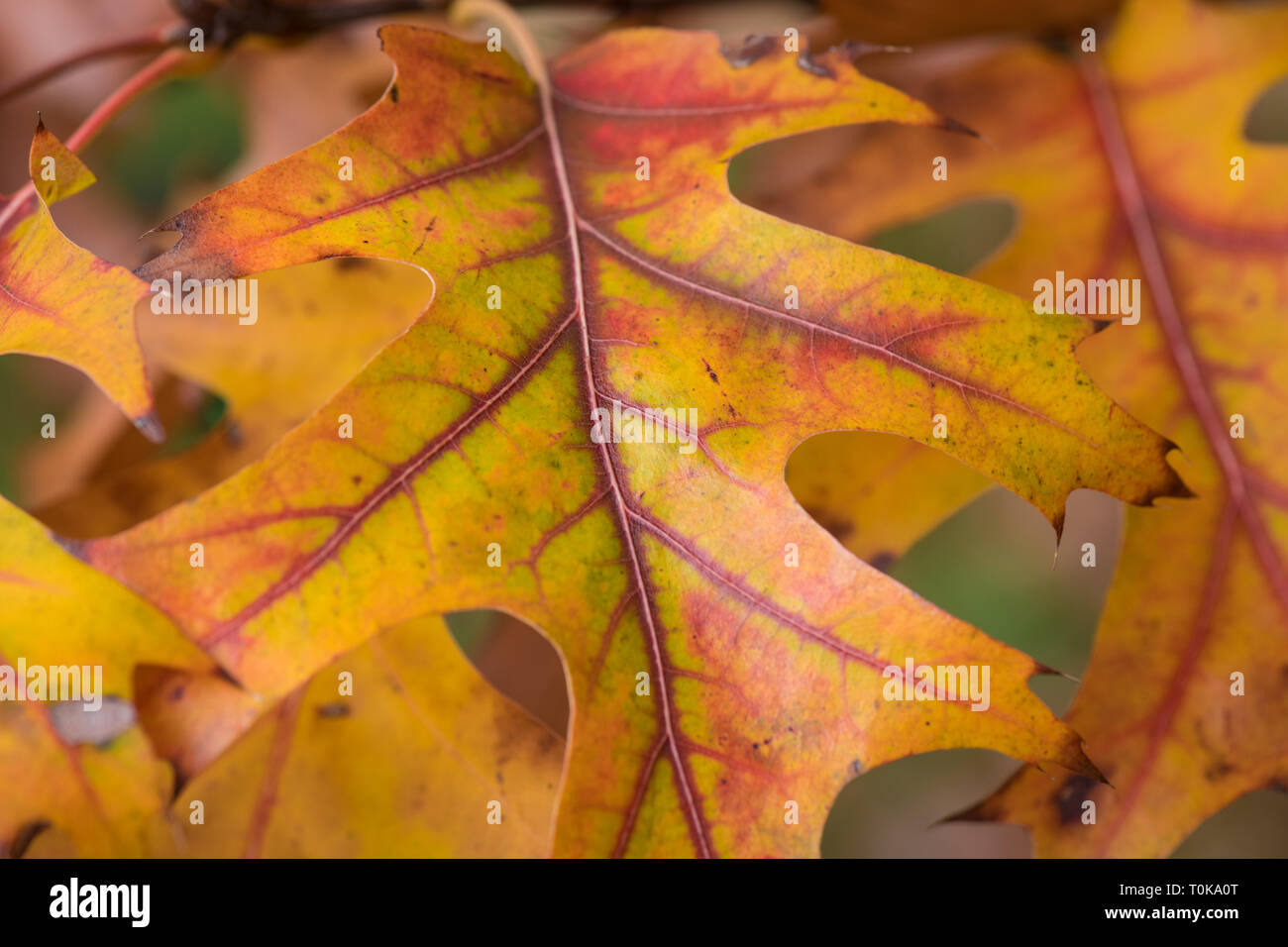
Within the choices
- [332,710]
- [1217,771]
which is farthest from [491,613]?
[1217,771]

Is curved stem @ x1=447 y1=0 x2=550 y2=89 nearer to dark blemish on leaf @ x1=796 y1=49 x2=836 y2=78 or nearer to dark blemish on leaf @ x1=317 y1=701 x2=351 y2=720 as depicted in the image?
dark blemish on leaf @ x1=796 y1=49 x2=836 y2=78

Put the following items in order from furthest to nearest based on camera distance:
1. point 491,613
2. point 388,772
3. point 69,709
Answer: point 491,613 → point 388,772 → point 69,709

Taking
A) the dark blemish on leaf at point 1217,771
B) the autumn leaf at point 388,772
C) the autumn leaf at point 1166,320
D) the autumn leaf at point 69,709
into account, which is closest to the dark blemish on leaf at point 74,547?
the autumn leaf at point 69,709

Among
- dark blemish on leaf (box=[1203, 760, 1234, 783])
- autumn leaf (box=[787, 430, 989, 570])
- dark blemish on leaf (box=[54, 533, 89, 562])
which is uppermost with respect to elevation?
autumn leaf (box=[787, 430, 989, 570])

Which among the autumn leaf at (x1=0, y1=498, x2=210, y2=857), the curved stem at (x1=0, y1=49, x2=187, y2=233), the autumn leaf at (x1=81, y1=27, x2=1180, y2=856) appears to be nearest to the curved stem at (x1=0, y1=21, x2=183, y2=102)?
the curved stem at (x1=0, y1=49, x2=187, y2=233)

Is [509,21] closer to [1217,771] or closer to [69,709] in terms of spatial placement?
[69,709]
